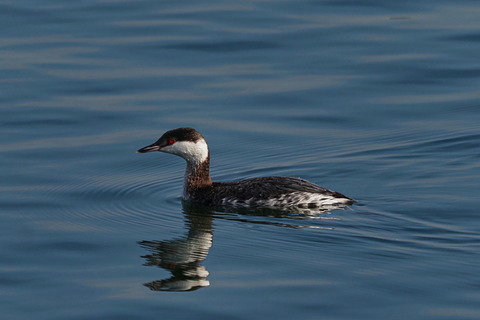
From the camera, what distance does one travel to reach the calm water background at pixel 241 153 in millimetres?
10211

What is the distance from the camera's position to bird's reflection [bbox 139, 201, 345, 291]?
10602 mm

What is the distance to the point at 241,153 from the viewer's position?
15211mm

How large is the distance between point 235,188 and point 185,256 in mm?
2063

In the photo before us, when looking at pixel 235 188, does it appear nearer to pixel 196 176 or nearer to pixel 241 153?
pixel 196 176

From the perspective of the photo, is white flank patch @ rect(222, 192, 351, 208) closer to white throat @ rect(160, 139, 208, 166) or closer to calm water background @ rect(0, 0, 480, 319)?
calm water background @ rect(0, 0, 480, 319)

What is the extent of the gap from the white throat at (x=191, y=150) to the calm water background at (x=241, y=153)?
578mm

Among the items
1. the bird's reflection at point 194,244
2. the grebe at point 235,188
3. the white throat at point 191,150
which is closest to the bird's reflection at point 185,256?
the bird's reflection at point 194,244

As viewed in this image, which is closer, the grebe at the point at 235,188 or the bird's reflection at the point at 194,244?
the bird's reflection at the point at 194,244

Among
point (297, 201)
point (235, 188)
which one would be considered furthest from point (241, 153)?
point (297, 201)

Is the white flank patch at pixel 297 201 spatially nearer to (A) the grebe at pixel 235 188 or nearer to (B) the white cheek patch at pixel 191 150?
(A) the grebe at pixel 235 188

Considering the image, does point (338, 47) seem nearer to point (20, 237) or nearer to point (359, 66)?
point (359, 66)

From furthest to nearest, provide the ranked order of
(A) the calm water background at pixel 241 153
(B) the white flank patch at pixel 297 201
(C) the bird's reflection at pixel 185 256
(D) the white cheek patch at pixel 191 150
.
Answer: (D) the white cheek patch at pixel 191 150, (B) the white flank patch at pixel 297 201, (C) the bird's reflection at pixel 185 256, (A) the calm water background at pixel 241 153

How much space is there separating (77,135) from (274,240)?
17.1ft

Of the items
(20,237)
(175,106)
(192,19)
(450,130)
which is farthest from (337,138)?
(192,19)
